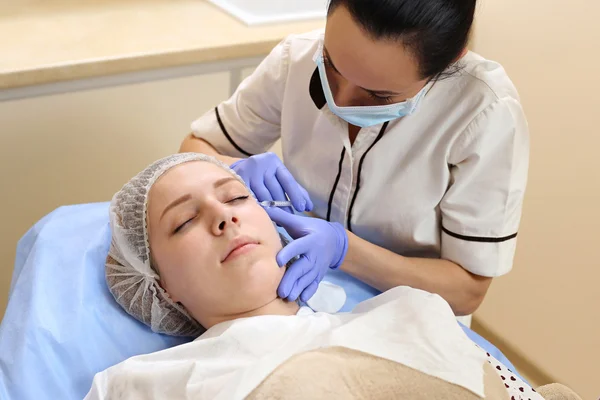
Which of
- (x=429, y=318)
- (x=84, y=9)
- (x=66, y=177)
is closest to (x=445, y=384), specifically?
(x=429, y=318)

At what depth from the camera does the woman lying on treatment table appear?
3.55ft

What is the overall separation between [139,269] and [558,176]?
1481 millimetres

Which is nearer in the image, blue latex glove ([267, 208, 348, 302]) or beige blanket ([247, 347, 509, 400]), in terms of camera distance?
beige blanket ([247, 347, 509, 400])

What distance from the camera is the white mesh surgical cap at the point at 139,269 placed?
1329mm

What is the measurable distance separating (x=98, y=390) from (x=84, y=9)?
5.13ft

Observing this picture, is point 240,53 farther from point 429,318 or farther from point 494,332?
point 494,332

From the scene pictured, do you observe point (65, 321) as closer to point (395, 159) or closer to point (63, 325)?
point (63, 325)

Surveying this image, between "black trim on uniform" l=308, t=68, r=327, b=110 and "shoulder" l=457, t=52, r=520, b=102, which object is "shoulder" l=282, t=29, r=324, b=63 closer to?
"black trim on uniform" l=308, t=68, r=327, b=110

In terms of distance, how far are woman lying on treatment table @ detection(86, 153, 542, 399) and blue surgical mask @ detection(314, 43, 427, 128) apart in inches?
10.6

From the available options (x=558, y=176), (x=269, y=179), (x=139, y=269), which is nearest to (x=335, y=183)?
(x=269, y=179)

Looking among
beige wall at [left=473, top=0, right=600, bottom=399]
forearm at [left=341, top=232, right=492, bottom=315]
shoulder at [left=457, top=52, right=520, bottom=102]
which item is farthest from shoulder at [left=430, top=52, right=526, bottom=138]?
beige wall at [left=473, top=0, right=600, bottom=399]

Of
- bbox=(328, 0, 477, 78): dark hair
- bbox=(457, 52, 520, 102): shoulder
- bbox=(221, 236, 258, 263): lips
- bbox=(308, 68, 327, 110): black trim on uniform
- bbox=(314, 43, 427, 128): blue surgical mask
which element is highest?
bbox=(328, 0, 477, 78): dark hair

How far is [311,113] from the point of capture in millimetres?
1520

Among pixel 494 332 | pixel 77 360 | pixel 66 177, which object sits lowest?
pixel 494 332
